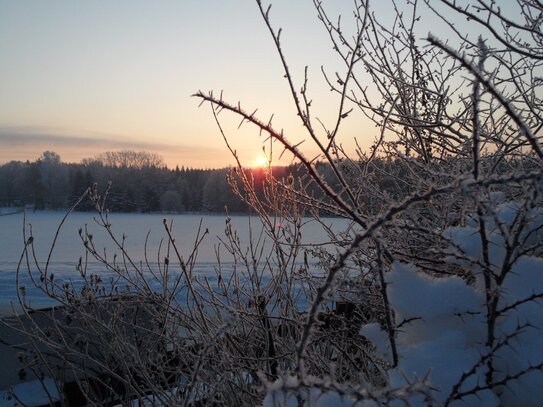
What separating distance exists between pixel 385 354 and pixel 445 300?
190mm

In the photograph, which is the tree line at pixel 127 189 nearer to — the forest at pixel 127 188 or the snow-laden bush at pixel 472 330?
the forest at pixel 127 188

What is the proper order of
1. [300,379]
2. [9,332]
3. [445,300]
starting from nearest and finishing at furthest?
1. [300,379]
2. [445,300]
3. [9,332]

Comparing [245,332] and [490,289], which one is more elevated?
[490,289]

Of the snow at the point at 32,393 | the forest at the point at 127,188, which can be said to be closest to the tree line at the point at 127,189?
the forest at the point at 127,188

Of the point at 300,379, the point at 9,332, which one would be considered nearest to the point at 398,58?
the point at 300,379

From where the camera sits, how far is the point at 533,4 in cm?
253

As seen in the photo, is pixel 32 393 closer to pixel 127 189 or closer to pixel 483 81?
pixel 483 81

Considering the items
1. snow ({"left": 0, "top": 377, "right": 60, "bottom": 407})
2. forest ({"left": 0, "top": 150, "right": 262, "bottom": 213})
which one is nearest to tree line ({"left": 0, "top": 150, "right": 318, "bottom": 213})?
forest ({"left": 0, "top": 150, "right": 262, "bottom": 213})

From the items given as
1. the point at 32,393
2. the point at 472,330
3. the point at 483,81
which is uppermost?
the point at 483,81

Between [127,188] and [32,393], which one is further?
[127,188]

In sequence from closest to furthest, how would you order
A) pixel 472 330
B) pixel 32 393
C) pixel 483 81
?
pixel 483 81 → pixel 472 330 → pixel 32 393

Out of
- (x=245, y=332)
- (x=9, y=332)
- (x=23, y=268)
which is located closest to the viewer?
(x=245, y=332)

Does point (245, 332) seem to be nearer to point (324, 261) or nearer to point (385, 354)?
point (324, 261)

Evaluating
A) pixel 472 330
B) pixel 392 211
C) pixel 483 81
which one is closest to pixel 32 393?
pixel 472 330
